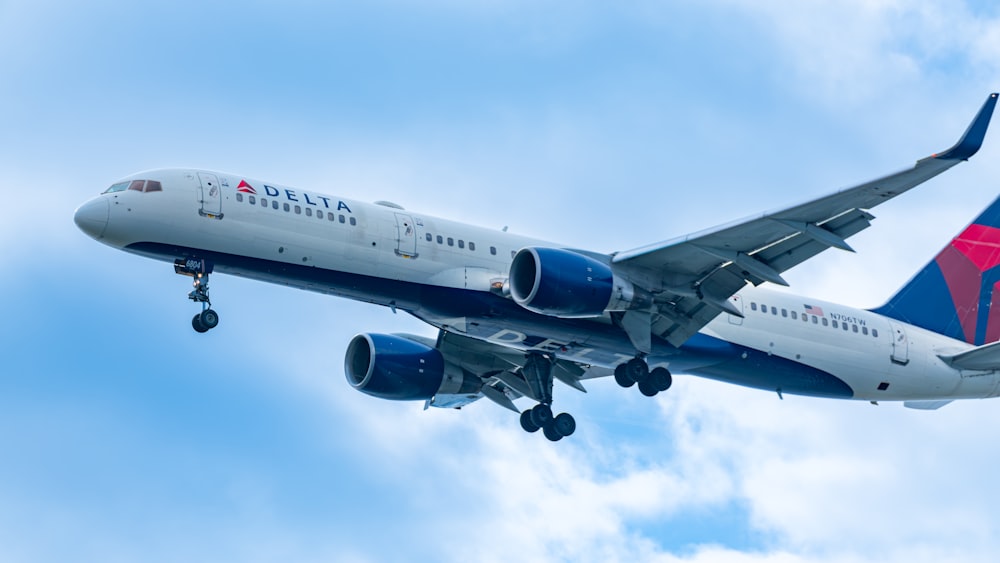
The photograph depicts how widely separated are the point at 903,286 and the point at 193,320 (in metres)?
23.2

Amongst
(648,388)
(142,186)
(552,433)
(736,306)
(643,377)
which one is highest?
(142,186)

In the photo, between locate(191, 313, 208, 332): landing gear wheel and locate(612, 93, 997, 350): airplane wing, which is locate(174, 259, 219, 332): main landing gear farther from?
locate(612, 93, 997, 350): airplane wing

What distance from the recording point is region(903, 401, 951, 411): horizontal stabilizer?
47219 mm

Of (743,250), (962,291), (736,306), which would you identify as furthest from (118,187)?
(962,291)

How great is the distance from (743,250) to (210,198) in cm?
1387

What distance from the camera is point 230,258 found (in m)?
38.3

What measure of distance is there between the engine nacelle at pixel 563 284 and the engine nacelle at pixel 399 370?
770 cm

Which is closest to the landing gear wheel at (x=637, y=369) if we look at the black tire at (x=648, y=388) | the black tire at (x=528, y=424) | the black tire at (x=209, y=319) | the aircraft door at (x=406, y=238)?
→ the black tire at (x=648, y=388)

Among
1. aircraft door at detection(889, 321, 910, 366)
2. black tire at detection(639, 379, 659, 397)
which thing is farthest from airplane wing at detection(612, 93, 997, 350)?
aircraft door at detection(889, 321, 910, 366)

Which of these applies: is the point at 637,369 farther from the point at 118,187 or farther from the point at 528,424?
the point at 118,187

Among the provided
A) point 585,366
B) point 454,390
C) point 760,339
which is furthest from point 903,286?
point 454,390

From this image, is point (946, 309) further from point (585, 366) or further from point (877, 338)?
point (585, 366)

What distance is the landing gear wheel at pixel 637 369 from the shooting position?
1661 inches

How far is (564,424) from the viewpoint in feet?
148
